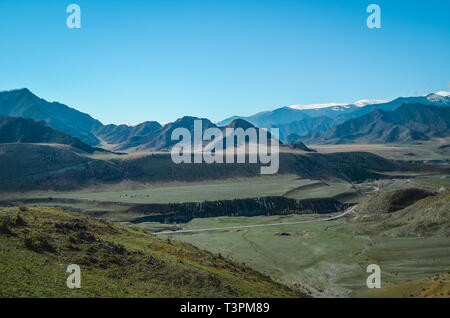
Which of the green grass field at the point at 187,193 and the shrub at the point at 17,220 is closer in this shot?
the shrub at the point at 17,220

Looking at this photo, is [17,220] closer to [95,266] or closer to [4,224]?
[4,224]

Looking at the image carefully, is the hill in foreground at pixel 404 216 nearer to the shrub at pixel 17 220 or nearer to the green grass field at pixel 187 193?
the green grass field at pixel 187 193

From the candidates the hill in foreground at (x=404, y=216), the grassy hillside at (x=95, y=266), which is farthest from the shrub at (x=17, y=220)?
the hill in foreground at (x=404, y=216)

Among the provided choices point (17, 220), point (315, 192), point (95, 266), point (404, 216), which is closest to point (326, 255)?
point (404, 216)

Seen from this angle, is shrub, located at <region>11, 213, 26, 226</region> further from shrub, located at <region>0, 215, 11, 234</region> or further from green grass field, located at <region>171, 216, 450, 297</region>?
green grass field, located at <region>171, 216, 450, 297</region>

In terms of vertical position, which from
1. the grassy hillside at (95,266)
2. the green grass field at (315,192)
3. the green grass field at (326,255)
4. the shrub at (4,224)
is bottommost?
the green grass field at (326,255)

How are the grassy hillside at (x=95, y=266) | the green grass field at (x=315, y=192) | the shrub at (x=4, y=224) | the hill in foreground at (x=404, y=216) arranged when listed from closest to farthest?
the grassy hillside at (x=95, y=266), the shrub at (x=4, y=224), the hill in foreground at (x=404, y=216), the green grass field at (x=315, y=192)
